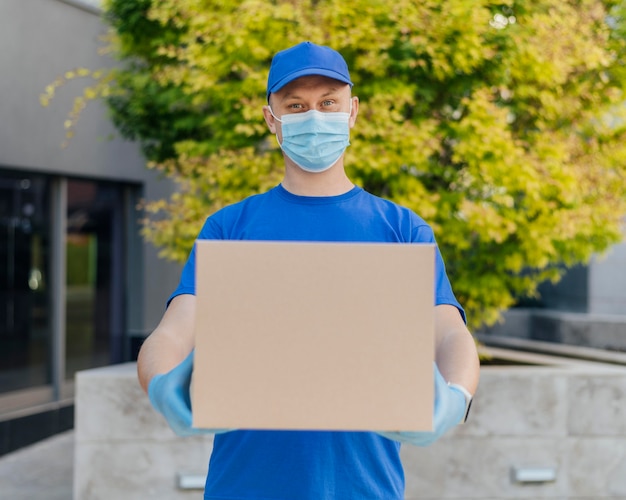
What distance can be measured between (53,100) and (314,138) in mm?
6987

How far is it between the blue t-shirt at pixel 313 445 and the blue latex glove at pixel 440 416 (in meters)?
0.42

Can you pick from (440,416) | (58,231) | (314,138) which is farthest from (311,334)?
(58,231)

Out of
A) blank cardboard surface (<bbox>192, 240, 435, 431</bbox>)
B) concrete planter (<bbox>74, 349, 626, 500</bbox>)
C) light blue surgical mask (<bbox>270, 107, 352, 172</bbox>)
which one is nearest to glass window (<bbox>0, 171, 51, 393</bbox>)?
concrete planter (<bbox>74, 349, 626, 500</bbox>)

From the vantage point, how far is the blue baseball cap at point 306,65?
2.11 metres

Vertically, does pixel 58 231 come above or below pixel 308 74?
below

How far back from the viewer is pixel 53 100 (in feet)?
28.1

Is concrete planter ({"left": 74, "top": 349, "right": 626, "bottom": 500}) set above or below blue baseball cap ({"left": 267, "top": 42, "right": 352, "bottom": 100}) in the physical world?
below

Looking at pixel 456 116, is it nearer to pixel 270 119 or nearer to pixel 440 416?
pixel 270 119

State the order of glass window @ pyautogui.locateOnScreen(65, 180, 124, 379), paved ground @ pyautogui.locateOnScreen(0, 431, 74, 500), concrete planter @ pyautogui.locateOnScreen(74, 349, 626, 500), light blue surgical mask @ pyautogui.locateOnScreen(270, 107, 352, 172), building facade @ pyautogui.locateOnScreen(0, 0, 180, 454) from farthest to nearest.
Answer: glass window @ pyautogui.locateOnScreen(65, 180, 124, 379) < building facade @ pyautogui.locateOnScreen(0, 0, 180, 454) < paved ground @ pyautogui.locateOnScreen(0, 431, 74, 500) < concrete planter @ pyautogui.locateOnScreen(74, 349, 626, 500) < light blue surgical mask @ pyautogui.locateOnScreen(270, 107, 352, 172)

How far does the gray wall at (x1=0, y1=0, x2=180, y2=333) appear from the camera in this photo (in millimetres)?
8031

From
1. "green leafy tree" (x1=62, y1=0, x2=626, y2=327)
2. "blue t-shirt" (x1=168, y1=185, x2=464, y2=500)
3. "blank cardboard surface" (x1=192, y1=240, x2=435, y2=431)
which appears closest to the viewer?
"blank cardboard surface" (x1=192, y1=240, x2=435, y2=431)

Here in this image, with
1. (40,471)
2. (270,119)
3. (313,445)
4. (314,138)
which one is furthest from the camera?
(40,471)

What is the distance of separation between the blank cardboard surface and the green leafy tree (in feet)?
11.7

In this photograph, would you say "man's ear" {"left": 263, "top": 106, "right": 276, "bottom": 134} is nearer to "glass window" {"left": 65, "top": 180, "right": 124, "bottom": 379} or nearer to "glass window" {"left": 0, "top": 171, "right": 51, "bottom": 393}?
"glass window" {"left": 0, "top": 171, "right": 51, "bottom": 393}
